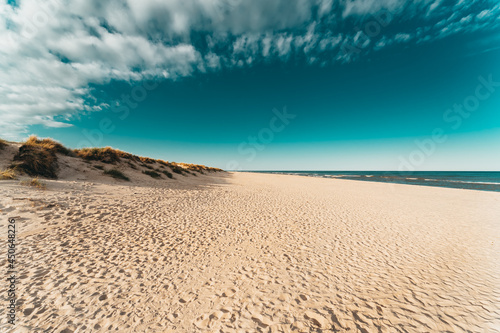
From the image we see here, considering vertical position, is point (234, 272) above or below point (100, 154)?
below

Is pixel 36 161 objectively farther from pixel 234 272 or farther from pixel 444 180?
pixel 444 180

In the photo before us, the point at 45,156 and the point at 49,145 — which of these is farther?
the point at 49,145

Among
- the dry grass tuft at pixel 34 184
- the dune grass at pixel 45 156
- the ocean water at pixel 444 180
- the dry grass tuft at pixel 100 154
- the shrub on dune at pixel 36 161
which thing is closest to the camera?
the dry grass tuft at pixel 34 184

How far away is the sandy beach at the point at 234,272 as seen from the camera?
11.4ft

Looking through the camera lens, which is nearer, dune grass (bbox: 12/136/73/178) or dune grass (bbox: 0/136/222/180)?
dune grass (bbox: 12/136/73/178)

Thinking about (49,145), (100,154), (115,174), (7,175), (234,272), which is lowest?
(234,272)

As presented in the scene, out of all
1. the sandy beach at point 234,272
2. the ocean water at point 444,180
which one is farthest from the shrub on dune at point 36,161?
the ocean water at point 444,180

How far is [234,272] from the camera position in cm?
496

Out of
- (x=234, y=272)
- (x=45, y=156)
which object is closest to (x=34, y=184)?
(x=45, y=156)

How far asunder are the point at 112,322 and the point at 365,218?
39.0 ft

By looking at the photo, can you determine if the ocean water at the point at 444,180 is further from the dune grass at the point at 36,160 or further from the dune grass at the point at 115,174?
the dune grass at the point at 36,160

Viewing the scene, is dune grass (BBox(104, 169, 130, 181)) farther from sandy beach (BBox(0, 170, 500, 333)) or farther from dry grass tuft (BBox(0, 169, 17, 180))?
sandy beach (BBox(0, 170, 500, 333))

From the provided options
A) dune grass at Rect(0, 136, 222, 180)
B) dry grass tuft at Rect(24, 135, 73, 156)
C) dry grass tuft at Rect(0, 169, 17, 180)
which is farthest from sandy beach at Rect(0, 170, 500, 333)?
dry grass tuft at Rect(24, 135, 73, 156)

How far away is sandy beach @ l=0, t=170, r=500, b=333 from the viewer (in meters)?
3.49
